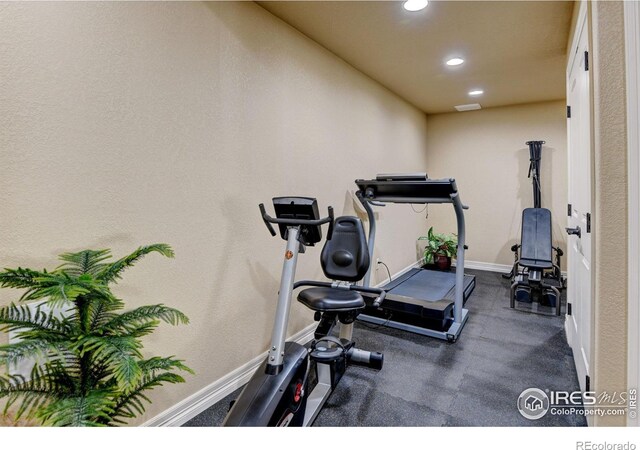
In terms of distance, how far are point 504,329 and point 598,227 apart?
209 centimetres

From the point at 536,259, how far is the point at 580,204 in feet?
6.43

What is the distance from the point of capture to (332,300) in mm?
1887

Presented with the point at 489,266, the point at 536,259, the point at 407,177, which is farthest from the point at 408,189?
the point at 489,266

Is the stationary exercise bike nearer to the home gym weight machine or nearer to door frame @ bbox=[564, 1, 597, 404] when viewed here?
door frame @ bbox=[564, 1, 597, 404]

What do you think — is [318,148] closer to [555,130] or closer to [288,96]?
[288,96]

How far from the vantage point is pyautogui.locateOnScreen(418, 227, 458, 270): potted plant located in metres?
5.01

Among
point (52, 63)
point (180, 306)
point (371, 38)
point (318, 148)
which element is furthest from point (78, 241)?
point (371, 38)

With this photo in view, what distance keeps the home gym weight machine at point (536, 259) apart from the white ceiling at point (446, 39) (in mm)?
1273

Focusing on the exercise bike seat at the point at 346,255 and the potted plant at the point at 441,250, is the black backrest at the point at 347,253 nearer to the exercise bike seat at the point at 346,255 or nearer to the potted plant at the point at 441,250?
the exercise bike seat at the point at 346,255

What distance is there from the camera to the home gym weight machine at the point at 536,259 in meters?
3.55

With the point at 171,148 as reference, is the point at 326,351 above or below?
below

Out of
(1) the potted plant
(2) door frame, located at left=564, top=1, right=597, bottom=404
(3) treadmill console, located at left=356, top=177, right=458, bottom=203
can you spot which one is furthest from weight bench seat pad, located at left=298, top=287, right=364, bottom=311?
(1) the potted plant

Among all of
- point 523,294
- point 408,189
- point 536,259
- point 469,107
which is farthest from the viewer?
point 469,107

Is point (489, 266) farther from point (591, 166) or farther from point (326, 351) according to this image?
point (326, 351)
